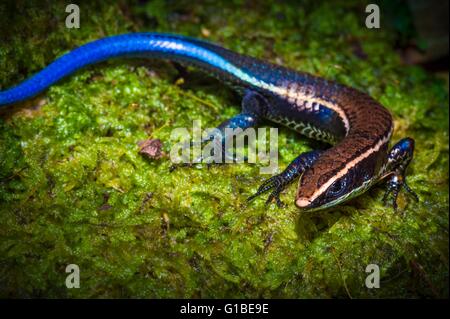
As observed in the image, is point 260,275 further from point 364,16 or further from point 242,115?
point 364,16

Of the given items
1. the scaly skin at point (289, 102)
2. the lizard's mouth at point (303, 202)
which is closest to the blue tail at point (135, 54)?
the scaly skin at point (289, 102)

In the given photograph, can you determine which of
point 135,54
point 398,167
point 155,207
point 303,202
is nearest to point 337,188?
point 303,202

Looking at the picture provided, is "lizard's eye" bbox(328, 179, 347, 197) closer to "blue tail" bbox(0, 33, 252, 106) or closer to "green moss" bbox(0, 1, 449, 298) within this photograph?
"green moss" bbox(0, 1, 449, 298)

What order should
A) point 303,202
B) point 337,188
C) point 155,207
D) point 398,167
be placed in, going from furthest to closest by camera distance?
point 398,167, point 155,207, point 337,188, point 303,202

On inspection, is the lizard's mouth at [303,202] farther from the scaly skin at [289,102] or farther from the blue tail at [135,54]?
the blue tail at [135,54]

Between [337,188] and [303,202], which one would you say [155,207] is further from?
[337,188]

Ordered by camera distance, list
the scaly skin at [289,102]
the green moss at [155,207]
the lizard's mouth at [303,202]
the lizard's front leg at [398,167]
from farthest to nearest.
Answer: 1. the lizard's front leg at [398,167]
2. the scaly skin at [289,102]
3. the green moss at [155,207]
4. the lizard's mouth at [303,202]
